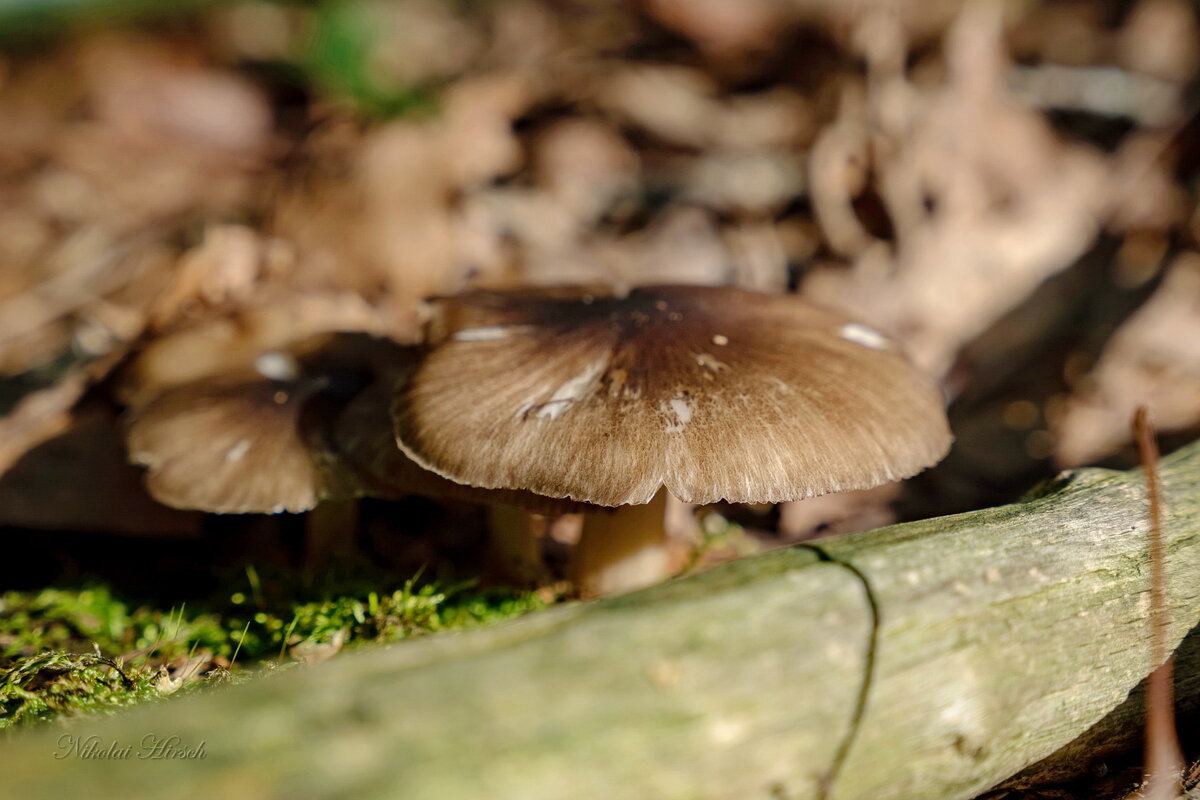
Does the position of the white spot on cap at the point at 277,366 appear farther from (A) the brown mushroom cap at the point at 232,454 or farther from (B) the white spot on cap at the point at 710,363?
Answer: (B) the white spot on cap at the point at 710,363

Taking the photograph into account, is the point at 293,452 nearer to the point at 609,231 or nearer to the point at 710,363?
the point at 710,363

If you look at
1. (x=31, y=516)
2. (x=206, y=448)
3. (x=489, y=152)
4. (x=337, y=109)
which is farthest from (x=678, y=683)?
(x=337, y=109)

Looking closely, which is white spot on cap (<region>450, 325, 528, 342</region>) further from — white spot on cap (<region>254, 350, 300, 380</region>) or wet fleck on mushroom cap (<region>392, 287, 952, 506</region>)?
white spot on cap (<region>254, 350, 300, 380</region>)

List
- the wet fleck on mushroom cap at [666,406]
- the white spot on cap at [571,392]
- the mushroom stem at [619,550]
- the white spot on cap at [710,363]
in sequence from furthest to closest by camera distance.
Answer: the mushroom stem at [619,550]
the white spot on cap at [710,363]
the white spot on cap at [571,392]
the wet fleck on mushroom cap at [666,406]

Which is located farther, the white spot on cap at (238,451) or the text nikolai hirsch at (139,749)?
the white spot on cap at (238,451)

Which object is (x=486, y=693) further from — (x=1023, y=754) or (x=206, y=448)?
(x=206, y=448)

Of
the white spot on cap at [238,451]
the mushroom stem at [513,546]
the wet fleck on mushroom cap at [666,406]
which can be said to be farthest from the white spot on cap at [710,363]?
the white spot on cap at [238,451]

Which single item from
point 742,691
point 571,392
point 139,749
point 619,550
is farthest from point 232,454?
point 742,691
